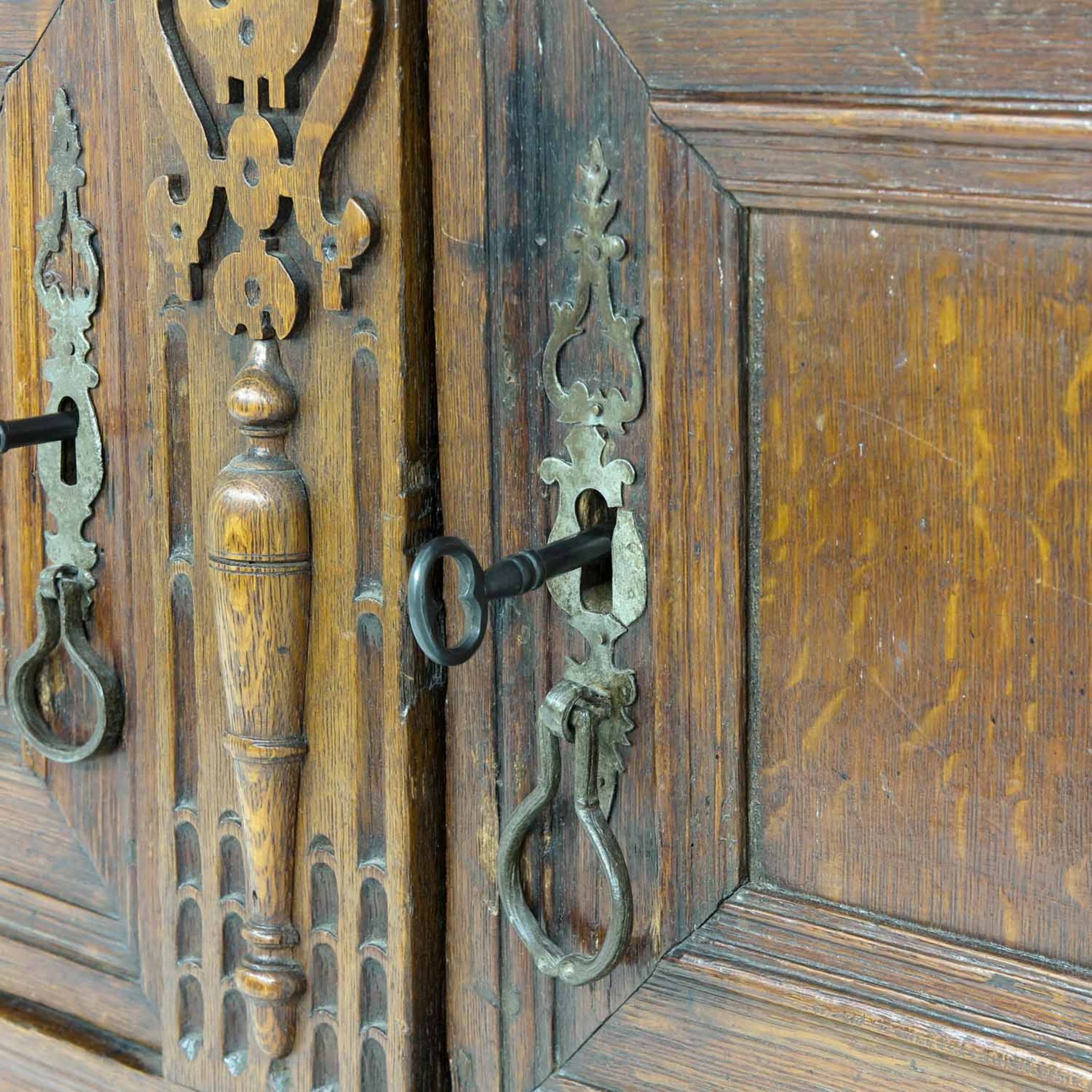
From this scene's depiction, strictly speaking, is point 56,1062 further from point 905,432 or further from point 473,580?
point 905,432

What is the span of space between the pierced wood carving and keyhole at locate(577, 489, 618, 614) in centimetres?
12

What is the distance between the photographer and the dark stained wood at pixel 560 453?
0.60 metres

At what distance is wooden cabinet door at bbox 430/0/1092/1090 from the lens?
539mm

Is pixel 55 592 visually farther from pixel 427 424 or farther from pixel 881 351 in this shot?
pixel 881 351

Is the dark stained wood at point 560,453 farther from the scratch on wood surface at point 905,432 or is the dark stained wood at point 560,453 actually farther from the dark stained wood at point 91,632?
the dark stained wood at point 91,632

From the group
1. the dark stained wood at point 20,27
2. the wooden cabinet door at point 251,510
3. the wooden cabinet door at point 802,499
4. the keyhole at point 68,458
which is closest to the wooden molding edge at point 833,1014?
the wooden cabinet door at point 802,499

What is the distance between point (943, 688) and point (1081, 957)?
0.35 ft

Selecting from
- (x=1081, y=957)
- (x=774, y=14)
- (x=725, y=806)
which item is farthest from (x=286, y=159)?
(x=1081, y=957)

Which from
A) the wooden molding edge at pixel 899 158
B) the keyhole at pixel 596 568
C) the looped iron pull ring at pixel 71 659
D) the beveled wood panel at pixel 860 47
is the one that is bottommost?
the looped iron pull ring at pixel 71 659

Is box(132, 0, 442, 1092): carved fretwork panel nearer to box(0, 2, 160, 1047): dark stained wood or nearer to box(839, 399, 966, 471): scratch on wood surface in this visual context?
box(0, 2, 160, 1047): dark stained wood

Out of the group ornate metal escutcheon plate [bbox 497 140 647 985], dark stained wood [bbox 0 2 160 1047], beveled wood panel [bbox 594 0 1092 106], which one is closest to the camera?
beveled wood panel [bbox 594 0 1092 106]

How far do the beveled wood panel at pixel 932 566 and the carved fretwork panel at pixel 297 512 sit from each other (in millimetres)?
157

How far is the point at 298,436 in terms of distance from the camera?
26.6 inches

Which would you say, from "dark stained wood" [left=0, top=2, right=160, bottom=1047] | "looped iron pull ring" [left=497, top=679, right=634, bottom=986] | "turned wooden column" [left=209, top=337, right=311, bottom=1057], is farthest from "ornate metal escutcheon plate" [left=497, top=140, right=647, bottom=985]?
"dark stained wood" [left=0, top=2, right=160, bottom=1047]
